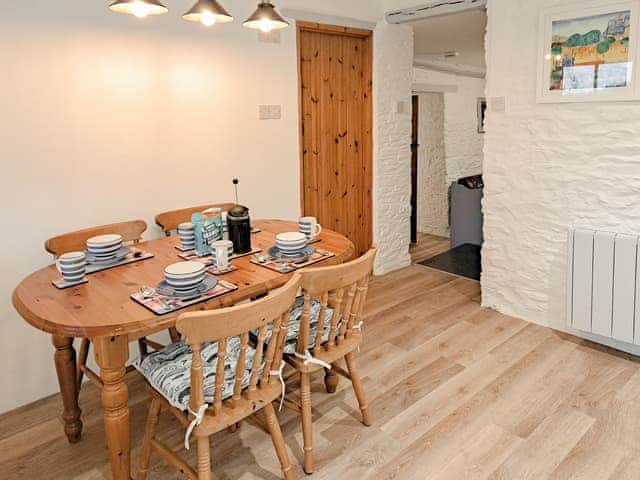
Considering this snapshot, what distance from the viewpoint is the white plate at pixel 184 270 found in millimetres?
1872

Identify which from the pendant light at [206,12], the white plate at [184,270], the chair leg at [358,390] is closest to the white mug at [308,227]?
the chair leg at [358,390]

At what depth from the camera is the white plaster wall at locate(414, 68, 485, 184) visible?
6.43 meters

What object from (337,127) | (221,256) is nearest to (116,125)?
(221,256)

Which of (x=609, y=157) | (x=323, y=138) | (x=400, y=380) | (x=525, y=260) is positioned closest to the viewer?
(x=400, y=380)

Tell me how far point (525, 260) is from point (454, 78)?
3761mm

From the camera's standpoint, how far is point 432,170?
6.49 m

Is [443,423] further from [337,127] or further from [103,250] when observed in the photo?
[337,127]

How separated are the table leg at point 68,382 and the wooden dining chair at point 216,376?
463 mm

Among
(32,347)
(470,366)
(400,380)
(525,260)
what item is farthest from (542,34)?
(32,347)

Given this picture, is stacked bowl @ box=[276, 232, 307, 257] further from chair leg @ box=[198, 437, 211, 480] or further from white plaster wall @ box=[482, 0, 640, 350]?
white plaster wall @ box=[482, 0, 640, 350]

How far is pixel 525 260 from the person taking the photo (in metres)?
3.49

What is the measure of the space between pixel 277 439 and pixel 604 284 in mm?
2194

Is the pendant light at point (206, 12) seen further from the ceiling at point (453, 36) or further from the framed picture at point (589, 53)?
the ceiling at point (453, 36)

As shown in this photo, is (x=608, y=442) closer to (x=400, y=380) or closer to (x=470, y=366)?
(x=470, y=366)
